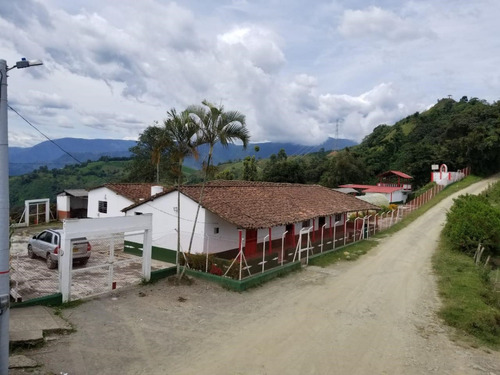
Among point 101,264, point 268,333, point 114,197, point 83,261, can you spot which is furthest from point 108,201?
point 268,333

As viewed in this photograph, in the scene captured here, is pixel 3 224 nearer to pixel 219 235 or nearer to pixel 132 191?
pixel 219 235

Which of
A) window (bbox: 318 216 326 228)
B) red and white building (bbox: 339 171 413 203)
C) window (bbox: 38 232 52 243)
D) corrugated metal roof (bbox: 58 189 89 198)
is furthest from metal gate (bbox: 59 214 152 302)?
red and white building (bbox: 339 171 413 203)

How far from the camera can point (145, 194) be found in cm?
2617

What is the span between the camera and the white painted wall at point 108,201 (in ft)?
81.5

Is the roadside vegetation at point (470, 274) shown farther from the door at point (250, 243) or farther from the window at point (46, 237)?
the window at point (46, 237)

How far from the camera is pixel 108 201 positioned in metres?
25.8

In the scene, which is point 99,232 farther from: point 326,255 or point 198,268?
point 326,255

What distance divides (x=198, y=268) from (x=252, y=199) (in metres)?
6.09

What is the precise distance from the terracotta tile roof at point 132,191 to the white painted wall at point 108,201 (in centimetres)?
25

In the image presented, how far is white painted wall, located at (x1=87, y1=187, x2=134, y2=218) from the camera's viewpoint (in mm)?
24844

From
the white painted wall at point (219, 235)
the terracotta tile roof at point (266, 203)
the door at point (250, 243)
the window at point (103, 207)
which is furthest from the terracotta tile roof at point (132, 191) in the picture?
the door at point (250, 243)

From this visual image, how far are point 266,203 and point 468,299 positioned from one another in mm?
10120

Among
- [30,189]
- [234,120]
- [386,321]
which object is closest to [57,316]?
[234,120]

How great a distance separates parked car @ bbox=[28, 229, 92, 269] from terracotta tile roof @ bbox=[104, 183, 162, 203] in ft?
26.5
